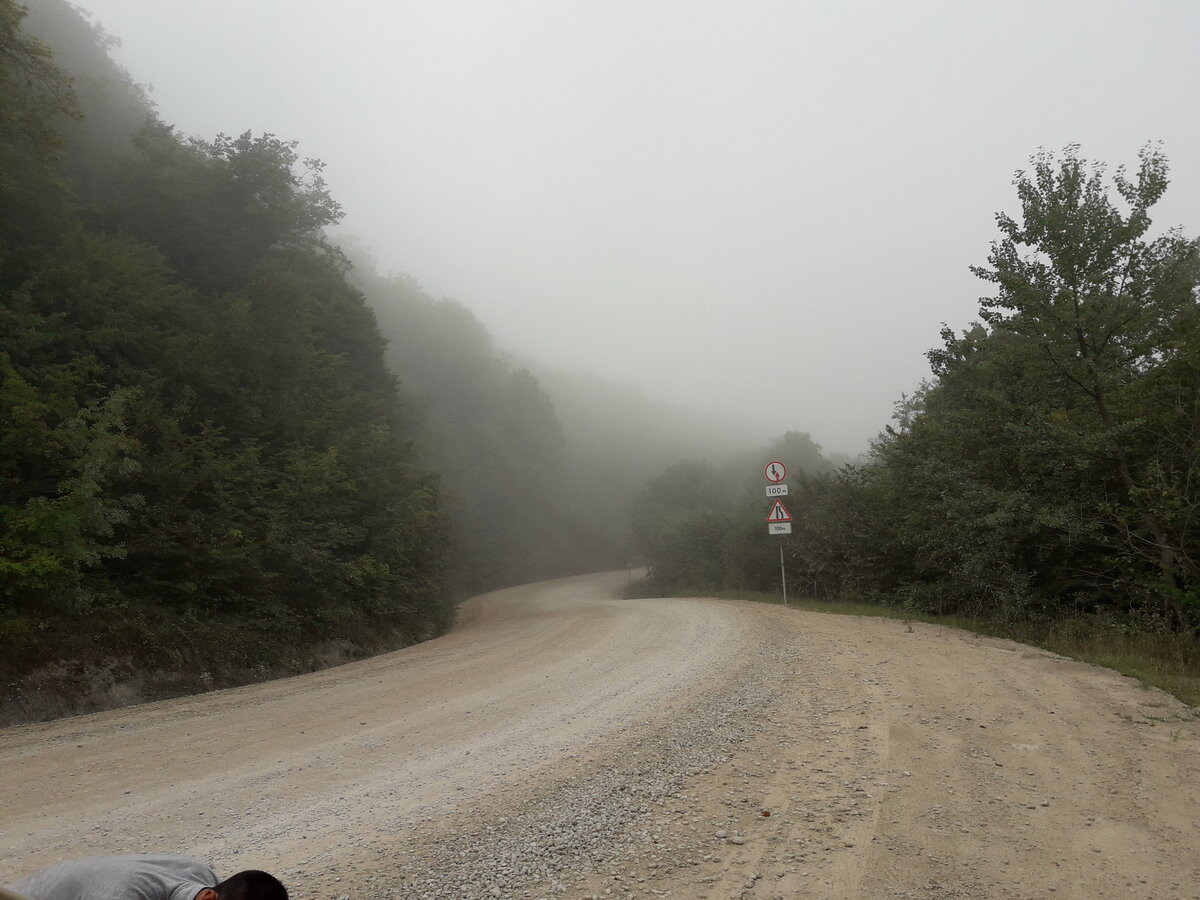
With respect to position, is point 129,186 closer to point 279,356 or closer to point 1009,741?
point 279,356

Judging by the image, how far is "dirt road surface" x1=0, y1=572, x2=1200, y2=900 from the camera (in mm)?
3279

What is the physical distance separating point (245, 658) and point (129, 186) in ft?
50.9

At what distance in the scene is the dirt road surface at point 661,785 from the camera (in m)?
3.28

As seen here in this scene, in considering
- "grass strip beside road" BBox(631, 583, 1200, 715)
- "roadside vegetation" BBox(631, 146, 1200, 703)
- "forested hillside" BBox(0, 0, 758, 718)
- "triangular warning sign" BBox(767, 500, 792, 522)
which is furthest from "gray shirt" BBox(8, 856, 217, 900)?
"triangular warning sign" BBox(767, 500, 792, 522)

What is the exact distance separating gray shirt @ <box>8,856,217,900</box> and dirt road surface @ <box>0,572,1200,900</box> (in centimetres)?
140

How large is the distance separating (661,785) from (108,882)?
3273mm

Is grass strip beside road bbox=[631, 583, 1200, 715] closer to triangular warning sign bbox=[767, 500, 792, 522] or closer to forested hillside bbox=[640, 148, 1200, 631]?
forested hillside bbox=[640, 148, 1200, 631]

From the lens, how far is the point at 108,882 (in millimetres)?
1935

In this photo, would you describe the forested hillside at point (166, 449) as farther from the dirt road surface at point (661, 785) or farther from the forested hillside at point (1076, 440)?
the forested hillside at point (1076, 440)

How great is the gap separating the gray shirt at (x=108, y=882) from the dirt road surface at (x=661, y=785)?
55.1 inches

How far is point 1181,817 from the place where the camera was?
3.72m

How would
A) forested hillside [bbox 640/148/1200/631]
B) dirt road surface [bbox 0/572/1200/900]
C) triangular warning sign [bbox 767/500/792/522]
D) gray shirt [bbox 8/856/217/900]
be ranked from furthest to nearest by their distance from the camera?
triangular warning sign [bbox 767/500/792/522]
forested hillside [bbox 640/148/1200/631]
dirt road surface [bbox 0/572/1200/900]
gray shirt [bbox 8/856/217/900]

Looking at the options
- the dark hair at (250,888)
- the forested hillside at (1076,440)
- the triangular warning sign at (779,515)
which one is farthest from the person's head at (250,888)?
the triangular warning sign at (779,515)

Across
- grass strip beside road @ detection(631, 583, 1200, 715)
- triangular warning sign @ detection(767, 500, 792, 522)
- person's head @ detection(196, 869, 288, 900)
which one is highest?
triangular warning sign @ detection(767, 500, 792, 522)
